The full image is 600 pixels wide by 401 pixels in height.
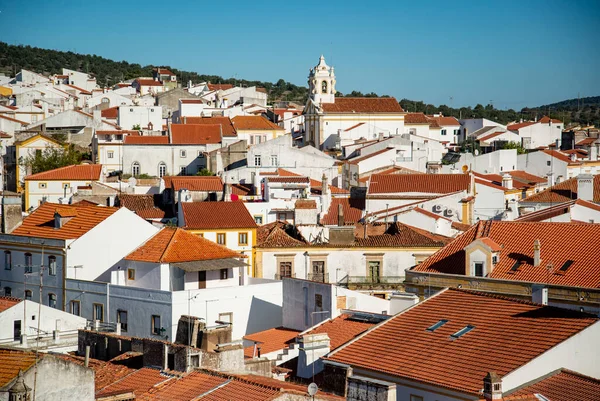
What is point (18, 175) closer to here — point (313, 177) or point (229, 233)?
point (313, 177)

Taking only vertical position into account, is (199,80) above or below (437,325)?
above

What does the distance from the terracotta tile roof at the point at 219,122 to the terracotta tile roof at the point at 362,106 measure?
37.7 ft

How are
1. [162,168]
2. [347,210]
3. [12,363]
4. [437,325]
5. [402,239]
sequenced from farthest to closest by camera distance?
1. [162,168]
2. [347,210]
3. [402,239]
4. [437,325]
5. [12,363]

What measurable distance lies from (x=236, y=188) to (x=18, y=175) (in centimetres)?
1991

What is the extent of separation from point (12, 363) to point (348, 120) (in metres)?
76.6

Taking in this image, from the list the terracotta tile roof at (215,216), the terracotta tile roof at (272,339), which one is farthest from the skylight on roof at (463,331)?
the terracotta tile roof at (215,216)

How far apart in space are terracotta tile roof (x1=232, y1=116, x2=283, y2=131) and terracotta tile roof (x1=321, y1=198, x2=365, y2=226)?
102ft

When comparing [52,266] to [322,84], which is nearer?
[52,266]

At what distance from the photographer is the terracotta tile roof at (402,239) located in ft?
149

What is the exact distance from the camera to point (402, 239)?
46.1 meters

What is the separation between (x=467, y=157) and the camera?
78.3 metres

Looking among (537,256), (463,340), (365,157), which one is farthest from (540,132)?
(463,340)

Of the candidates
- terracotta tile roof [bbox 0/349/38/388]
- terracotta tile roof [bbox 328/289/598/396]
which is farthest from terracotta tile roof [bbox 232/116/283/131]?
terracotta tile roof [bbox 0/349/38/388]

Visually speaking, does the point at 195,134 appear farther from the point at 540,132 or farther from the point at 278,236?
the point at 540,132
